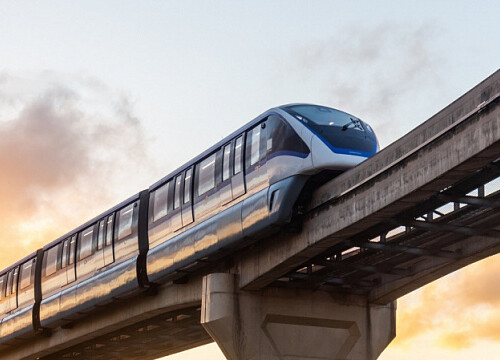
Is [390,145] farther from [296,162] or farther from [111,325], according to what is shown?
[111,325]

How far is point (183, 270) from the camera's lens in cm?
2706

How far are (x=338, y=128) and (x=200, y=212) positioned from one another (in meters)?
4.96

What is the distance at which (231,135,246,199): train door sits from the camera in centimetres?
2397

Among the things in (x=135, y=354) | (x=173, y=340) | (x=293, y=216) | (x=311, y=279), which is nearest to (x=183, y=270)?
(x=311, y=279)

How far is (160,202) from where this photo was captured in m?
28.4

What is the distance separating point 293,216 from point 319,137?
1936mm

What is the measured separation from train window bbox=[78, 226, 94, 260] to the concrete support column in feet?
25.5

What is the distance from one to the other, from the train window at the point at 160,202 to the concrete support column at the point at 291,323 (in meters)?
2.90

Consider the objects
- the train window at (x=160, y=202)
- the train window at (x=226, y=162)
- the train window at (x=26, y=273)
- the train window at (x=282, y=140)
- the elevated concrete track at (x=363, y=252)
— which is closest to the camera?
the elevated concrete track at (x=363, y=252)

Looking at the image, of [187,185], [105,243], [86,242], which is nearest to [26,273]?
[86,242]

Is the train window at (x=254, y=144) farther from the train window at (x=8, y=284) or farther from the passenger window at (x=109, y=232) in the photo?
the train window at (x=8, y=284)

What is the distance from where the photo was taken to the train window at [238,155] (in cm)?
2434

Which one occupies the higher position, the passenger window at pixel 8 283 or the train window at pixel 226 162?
the passenger window at pixel 8 283

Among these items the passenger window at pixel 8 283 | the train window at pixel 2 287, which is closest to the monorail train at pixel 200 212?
the passenger window at pixel 8 283
